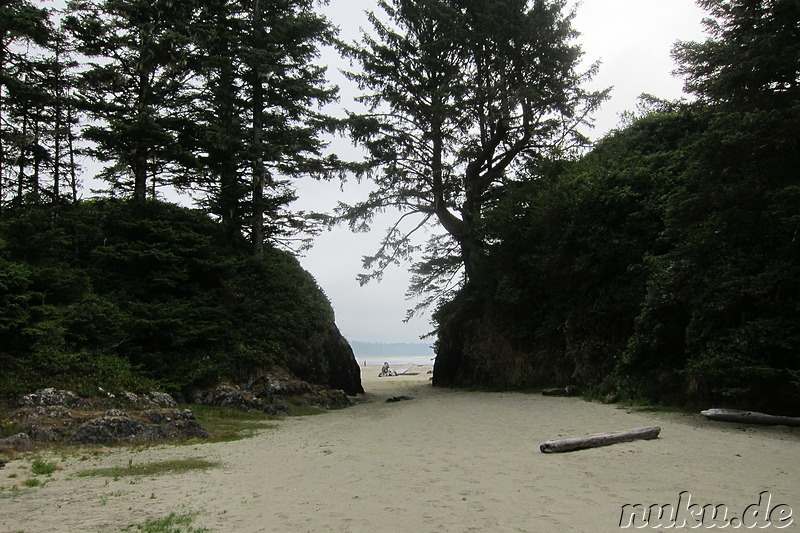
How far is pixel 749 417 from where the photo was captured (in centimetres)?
932

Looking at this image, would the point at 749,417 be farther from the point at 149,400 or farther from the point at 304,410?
the point at 149,400

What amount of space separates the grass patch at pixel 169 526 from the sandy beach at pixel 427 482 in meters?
0.08

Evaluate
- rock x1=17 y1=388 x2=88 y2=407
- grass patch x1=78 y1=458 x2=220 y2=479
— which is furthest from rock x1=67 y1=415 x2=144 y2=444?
grass patch x1=78 y1=458 x2=220 y2=479

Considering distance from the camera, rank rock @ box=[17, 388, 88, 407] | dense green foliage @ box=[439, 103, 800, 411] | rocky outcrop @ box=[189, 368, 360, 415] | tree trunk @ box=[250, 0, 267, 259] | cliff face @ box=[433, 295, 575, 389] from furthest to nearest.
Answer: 1. tree trunk @ box=[250, 0, 267, 259]
2. cliff face @ box=[433, 295, 575, 389]
3. rocky outcrop @ box=[189, 368, 360, 415]
4. rock @ box=[17, 388, 88, 407]
5. dense green foliage @ box=[439, 103, 800, 411]

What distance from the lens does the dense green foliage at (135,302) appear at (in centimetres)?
1162

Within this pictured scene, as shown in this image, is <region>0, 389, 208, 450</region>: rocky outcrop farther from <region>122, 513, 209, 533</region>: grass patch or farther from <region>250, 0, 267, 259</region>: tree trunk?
<region>250, 0, 267, 259</region>: tree trunk

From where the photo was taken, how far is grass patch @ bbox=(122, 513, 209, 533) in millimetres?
4699

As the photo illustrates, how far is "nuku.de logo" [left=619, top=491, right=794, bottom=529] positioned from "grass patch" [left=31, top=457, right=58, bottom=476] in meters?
8.01

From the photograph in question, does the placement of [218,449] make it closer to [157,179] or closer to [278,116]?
[157,179]

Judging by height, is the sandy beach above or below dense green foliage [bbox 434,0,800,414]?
below

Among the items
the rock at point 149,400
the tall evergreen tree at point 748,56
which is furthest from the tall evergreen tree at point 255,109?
the tall evergreen tree at point 748,56

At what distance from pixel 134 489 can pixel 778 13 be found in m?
14.1

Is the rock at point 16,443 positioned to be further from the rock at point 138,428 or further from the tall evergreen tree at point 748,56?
the tall evergreen tree at point 748,56

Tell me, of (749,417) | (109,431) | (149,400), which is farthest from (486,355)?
(109,431)
